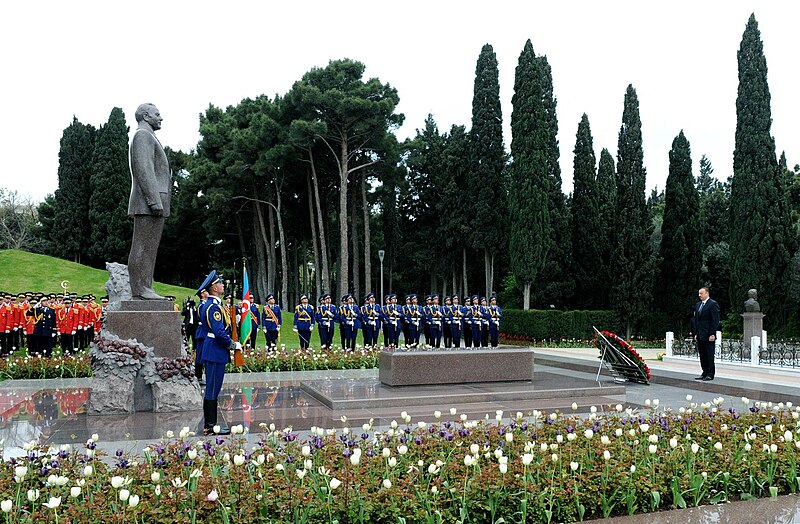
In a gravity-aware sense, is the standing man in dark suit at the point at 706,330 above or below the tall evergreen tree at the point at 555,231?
below

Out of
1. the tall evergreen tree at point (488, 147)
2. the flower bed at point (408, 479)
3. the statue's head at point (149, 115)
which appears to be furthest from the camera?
the tall evergreen tree at point (488, 147)

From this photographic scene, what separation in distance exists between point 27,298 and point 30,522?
587 inches

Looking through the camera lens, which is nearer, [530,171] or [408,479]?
[408,479]

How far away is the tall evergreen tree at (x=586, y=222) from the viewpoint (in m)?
29.3

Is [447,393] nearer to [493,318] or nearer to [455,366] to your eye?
[455,366]

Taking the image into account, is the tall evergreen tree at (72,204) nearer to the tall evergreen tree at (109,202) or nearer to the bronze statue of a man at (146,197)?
the tall evergreen tree at (109,202)

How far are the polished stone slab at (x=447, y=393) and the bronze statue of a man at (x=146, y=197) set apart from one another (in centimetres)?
284

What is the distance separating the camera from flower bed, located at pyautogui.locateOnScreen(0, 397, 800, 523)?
403cm

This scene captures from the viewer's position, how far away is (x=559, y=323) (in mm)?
25781

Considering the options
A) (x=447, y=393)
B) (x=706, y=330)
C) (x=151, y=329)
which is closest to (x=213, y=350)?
(x=151, y=329)

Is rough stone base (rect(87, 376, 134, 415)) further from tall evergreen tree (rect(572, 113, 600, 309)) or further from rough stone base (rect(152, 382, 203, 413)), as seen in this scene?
tall evergreen tree (rect(572, 113, 600, 309))

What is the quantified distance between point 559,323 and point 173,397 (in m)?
19.3

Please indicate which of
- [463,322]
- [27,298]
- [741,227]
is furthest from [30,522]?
[741,227]

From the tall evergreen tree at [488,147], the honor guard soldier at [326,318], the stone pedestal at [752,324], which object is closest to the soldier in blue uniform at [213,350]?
the honor guard soldier at [326,318]
